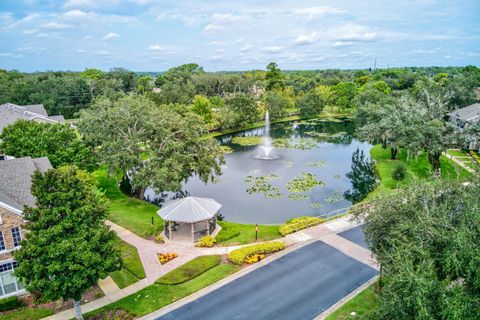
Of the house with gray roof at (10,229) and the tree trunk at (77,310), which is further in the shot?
the house with gray roof at (10,229)

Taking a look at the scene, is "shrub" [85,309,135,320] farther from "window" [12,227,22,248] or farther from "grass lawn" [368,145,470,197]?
"grass lawn" [368,145,470,197]

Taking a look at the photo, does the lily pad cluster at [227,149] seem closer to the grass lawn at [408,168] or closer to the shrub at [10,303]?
the grass lawn at [408,168]

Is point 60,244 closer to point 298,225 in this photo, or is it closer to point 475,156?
point 298,225

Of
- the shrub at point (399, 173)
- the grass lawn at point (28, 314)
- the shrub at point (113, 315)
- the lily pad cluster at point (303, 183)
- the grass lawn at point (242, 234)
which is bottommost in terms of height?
the shrub at point (113, 315)

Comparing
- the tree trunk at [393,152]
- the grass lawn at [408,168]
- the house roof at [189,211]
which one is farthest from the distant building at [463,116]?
the house roof at [189,211]

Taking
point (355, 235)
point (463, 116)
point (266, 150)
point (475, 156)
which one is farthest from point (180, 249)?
point (463, 116)

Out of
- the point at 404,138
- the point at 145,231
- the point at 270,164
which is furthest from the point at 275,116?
the point at 145,231

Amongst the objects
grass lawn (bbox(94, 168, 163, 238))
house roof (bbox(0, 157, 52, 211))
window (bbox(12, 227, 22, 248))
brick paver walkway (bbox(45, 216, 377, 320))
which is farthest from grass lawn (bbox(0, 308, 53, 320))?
grass lawn (bbox(94, 168, 163, 238))
